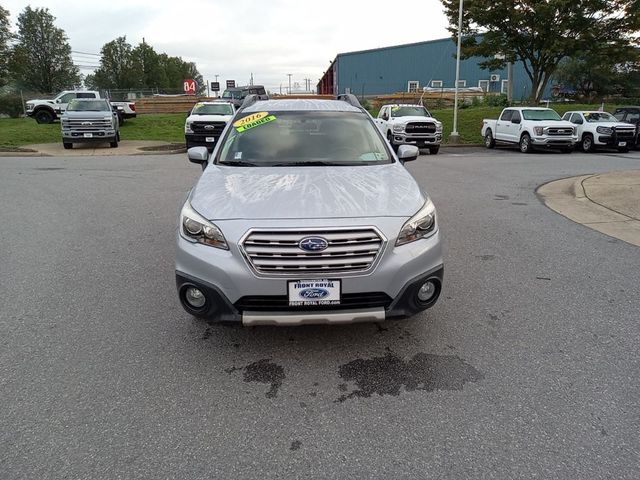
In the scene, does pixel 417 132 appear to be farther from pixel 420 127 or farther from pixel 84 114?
pixel 84 114

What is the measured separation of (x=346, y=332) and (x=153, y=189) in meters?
7.66

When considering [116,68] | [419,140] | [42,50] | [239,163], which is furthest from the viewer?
[116,68]

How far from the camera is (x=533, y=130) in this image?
19.2 m

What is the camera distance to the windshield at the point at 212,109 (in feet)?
63.6

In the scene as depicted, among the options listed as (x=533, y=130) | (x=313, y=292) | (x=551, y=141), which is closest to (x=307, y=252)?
(x=313, y=292)

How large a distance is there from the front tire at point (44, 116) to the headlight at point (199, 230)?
31101 millimetres

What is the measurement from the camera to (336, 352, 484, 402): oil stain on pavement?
3.10 metres

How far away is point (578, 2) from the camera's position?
24156 millimetres

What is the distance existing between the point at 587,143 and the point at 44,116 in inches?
1166

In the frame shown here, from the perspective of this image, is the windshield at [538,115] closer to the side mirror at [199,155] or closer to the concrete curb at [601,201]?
the concrete curb at [601,201]

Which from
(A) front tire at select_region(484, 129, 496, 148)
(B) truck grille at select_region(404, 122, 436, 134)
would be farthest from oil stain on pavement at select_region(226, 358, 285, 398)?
(A) front tire at select_region(484, 129, 496, 148)

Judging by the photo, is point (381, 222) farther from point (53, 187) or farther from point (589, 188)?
point (53, 187)

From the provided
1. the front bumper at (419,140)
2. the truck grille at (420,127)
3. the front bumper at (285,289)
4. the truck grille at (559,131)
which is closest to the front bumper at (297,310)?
the front bumper at (285,289)

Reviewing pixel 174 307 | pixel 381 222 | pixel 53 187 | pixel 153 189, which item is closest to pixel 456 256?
pixel 381 222
